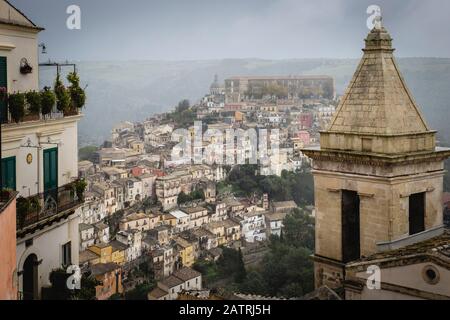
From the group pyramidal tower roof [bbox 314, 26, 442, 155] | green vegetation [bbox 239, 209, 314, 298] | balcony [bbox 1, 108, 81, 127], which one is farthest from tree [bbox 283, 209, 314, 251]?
pyramidal tower roof [bbox 314, 26, 442, 155]

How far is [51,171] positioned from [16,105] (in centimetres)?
166

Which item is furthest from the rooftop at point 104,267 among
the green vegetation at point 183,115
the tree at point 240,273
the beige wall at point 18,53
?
the green vegetation at point 183,115

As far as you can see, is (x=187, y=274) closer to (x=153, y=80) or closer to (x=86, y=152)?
(x=86, y=152)

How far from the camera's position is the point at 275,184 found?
87.0m

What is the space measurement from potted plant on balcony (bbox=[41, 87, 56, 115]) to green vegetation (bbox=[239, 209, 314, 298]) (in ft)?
95.2

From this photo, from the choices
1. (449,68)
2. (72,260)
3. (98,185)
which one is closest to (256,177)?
(98,185)

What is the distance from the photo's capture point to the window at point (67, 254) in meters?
11.0

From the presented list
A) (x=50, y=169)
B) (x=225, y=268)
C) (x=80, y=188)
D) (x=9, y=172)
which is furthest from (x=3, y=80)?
(x=225, y=268)

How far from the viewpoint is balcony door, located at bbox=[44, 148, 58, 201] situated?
413 inches

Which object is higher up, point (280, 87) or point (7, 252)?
point (280, 87)

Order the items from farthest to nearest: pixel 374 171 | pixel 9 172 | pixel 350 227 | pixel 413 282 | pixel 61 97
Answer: pixel 61 97, pixel 350 227, pixel 9 172, pixel 374 171, pixel 413 282

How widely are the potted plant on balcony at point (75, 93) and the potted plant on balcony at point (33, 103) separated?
4.20ft

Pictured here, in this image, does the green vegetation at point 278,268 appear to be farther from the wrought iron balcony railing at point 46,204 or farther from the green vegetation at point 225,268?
the wrought iron balcony railing at point 46,204

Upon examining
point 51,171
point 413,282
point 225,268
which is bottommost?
point 225,268
